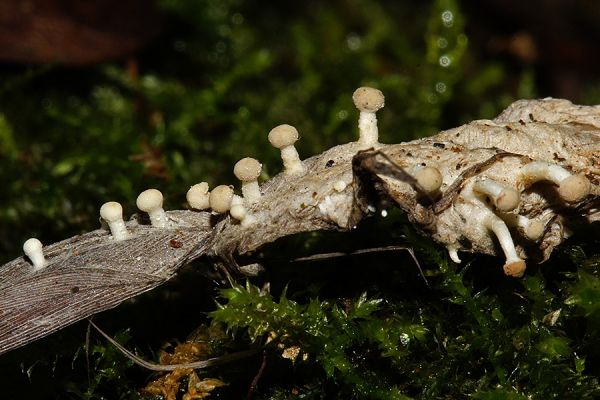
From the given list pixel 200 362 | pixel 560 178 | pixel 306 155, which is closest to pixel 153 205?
pixel 200 362

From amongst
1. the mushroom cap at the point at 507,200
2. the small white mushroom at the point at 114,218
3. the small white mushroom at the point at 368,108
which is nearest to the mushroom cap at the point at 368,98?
the small white mushroom at the point at 368,108

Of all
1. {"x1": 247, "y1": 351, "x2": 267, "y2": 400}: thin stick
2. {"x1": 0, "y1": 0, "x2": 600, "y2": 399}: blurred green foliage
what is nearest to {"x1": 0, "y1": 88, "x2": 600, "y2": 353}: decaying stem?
{"x1": 0, "y1": 0, "x2": 600, "y2": 399}: blurred green foliage

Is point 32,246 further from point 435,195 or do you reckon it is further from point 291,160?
point 435,195

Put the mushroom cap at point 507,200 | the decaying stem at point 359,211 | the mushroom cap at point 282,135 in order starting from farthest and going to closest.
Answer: the mushroom cap at point 282,135 < the decaying stem at point 359,211 < the mushroom cap at point 507,200

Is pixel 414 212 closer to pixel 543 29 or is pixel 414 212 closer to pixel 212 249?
pixel 212 249

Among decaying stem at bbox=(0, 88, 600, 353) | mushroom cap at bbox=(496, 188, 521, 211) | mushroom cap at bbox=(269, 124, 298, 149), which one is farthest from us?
mushroom cap at bbox=(269, 124, 298, 149)

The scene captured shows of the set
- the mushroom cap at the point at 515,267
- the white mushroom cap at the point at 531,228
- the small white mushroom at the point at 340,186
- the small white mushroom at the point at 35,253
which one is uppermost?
the small white mushroom at the point at 35,253

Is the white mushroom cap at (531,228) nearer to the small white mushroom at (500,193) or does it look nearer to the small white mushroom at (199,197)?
the small white mushroom at (500,193)

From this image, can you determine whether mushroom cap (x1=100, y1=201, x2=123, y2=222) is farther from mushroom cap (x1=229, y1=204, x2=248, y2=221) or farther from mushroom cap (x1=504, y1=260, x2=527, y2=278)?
mushroom cap (x1=504, y1=260, x2=527, y2=278)
